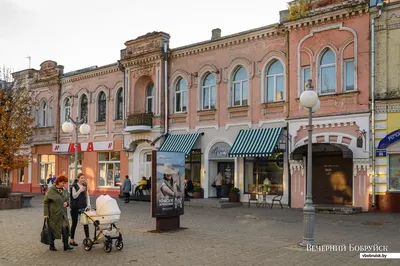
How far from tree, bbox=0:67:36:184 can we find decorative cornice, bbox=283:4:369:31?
1921 cm

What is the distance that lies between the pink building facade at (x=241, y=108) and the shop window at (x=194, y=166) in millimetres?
57

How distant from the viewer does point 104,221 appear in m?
11.0

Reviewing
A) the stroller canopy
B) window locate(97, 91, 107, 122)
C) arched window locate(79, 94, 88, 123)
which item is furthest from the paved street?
arched window locate(79, 94, 88, 123)

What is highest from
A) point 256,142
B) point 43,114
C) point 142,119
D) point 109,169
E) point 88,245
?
point 43,114

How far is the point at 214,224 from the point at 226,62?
1124cm

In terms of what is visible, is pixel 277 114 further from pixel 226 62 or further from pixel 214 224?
pixel 214 224

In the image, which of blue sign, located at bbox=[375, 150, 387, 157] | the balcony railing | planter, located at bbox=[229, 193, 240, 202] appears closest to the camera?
blue sign, located at bbox=[375, 150, 387, 157]

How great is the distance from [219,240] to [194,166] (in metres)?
13.9

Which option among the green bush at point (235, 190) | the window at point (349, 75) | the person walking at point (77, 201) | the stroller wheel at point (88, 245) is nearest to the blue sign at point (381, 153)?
the window at point (349, 75)

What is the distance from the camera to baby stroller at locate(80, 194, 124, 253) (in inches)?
432

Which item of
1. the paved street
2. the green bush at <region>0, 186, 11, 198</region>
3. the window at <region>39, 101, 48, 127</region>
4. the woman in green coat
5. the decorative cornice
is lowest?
the paved street

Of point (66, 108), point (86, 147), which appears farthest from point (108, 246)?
point (66, 108)

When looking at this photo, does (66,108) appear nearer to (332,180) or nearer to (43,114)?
(43,114)

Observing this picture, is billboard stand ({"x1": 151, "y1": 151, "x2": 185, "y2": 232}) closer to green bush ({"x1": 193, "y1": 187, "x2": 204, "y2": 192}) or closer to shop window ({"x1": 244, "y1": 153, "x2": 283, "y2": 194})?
shop window ({"x1": 244, "y1": 153, "x2": 283, "y2": 194})
